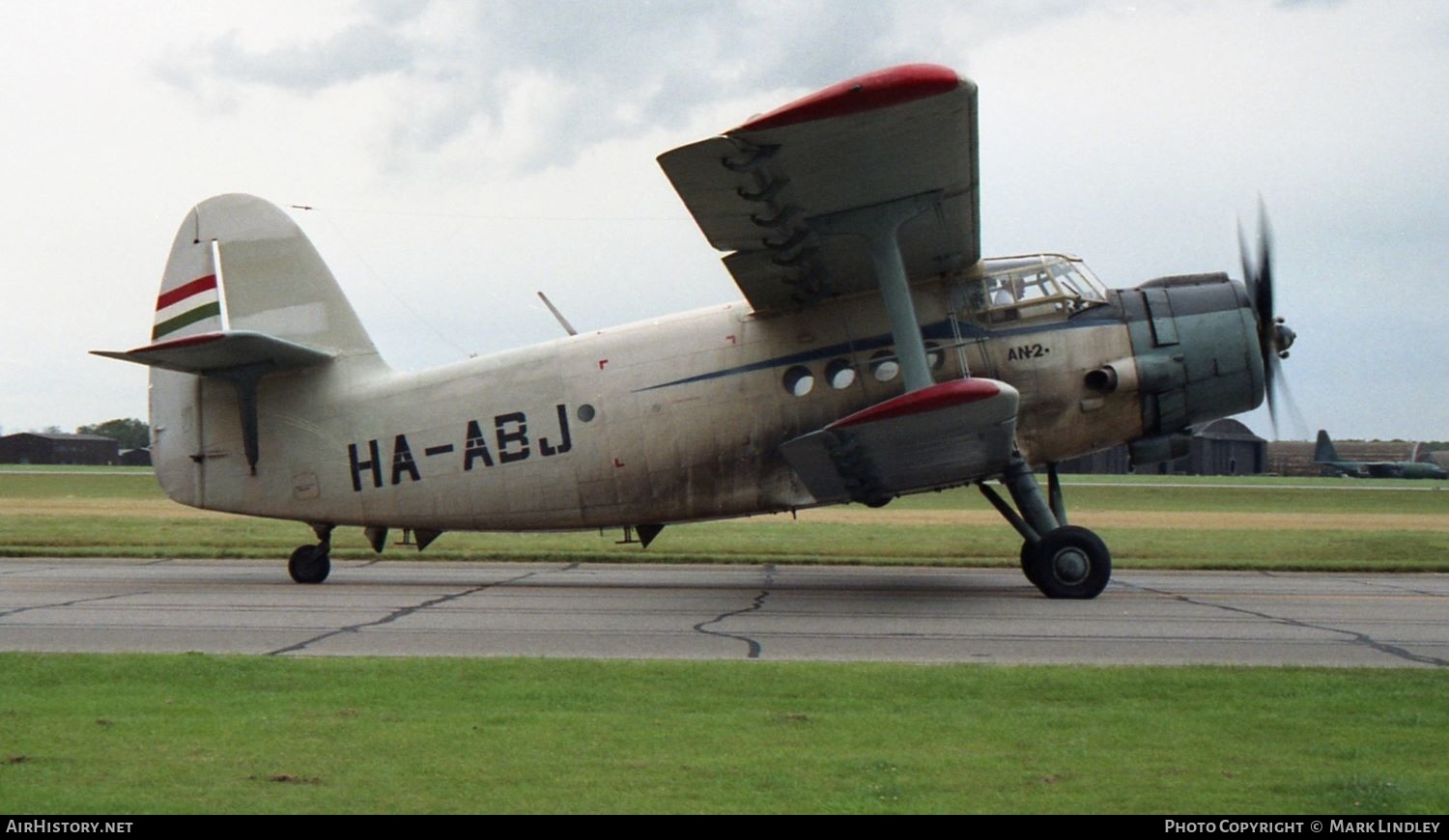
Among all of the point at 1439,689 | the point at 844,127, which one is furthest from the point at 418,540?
the point at 1439,689

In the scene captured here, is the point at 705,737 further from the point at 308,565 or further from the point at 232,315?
the point at 232,315

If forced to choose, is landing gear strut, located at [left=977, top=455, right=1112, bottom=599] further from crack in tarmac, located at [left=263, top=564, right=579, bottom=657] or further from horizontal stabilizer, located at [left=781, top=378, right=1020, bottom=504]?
crack in tarmac, located at [left=263, top=564, right=579, bottom=657]

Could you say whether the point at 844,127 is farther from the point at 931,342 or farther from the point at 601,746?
the point at 601,746

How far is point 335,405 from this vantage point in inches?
661

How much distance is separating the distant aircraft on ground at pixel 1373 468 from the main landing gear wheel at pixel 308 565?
99.4m

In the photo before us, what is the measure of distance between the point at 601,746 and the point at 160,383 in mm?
12833

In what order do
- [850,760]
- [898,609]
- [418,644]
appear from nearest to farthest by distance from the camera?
[850,760]
[418,644]
[898,609]

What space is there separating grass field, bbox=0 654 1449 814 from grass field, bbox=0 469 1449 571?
12.6 metres

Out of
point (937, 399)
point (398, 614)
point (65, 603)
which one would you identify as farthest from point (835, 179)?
point (65, 603)

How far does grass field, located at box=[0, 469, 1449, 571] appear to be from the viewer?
22.3 m

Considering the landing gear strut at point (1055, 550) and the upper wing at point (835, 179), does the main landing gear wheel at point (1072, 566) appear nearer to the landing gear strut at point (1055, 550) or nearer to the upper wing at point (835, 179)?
the landing gear strut at point (1055, 550)

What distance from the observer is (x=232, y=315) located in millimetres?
17344

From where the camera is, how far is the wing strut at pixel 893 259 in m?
13.7

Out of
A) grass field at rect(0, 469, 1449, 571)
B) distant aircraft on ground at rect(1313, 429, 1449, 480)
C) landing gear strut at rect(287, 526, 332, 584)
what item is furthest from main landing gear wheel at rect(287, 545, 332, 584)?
distant aircraft on ground at rect(1313, 429, 1449, 480)
